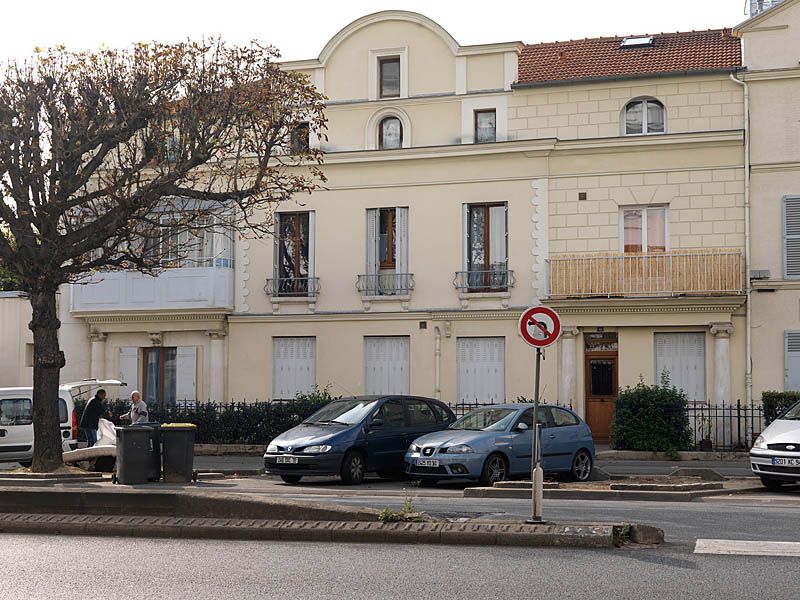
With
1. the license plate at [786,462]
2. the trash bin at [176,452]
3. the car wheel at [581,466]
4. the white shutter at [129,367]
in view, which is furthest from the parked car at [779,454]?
the white shutter at [129,367]

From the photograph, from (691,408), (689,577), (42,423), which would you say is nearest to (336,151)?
(691,408)

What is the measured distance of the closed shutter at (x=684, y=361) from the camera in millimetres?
29656

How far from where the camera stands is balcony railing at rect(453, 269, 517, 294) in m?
31.2

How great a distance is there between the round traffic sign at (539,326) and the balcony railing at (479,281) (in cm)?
1750

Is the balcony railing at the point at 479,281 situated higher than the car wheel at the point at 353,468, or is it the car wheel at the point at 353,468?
the balcony railing at the point at 479,281

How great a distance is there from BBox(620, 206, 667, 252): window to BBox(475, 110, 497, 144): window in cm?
401

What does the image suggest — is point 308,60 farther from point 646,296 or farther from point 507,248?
point 646,296

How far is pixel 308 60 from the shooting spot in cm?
3266

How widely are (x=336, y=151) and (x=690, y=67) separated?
944cm

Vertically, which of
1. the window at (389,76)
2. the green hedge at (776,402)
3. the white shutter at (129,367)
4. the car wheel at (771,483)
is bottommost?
the car wheel at (771,483)

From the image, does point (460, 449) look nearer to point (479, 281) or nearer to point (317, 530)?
point (317, 530)

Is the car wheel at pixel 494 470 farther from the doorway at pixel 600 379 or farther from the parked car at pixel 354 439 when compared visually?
the doorway at pixel 600 379

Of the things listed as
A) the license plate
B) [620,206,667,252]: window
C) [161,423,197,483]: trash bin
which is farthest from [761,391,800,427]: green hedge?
[161,423,197,483]: trash bin

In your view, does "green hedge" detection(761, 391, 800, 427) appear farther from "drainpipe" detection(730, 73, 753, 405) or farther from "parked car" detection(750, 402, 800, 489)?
"parked car" detection(750, 402, 800, 489)
